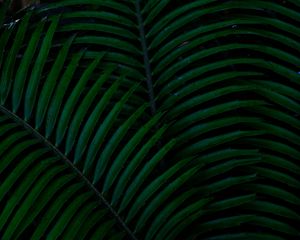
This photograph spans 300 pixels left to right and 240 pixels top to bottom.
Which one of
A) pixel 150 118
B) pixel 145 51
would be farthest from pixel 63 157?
pixel 145 51

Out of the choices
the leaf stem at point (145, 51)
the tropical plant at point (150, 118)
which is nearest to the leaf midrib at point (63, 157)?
the tropical plant at point (150, 118)

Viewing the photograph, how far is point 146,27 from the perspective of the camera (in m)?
1.28

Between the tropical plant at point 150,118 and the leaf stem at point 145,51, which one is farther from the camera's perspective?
the leaf stem at point 145,51

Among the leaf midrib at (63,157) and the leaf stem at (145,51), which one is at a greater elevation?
the leaf stem at (145,51)

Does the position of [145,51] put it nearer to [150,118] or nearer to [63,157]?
[150,118]

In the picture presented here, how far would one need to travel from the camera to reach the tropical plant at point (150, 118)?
1.08m

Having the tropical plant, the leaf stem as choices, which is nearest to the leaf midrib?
the tropical plant

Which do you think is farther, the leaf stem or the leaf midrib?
the leaf stem

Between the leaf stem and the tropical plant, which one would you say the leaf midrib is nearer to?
the tropical plant

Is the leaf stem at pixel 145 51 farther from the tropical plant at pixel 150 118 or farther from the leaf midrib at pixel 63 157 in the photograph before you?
the leaf midrib at pixel 63 157

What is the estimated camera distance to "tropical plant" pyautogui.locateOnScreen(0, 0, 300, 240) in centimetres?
108

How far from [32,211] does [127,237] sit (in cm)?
26

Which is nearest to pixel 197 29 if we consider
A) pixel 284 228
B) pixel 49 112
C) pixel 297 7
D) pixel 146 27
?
pixel 146 27

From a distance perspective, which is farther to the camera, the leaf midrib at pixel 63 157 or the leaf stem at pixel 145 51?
the leaf stem at pixel 145 51
